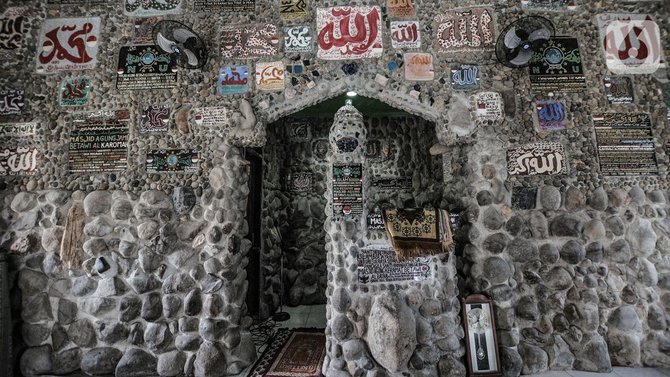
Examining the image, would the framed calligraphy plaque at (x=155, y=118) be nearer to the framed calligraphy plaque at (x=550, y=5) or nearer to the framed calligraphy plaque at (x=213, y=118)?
the framed calligraphy plaque at (x=213, y=118)

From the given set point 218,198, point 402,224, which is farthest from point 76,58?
point 402,224

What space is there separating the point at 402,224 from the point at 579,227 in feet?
6.64

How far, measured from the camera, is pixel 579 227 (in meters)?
3.28

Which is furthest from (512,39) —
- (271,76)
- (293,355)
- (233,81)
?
(293,355)

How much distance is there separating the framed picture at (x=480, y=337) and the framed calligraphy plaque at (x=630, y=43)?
10.6ft

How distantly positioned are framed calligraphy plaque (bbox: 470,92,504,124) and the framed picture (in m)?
2.00

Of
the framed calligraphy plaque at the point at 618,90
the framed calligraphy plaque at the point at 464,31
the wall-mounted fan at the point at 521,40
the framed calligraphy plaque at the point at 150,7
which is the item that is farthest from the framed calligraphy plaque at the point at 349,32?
the framed calligraphy plaque at the point at 618,90

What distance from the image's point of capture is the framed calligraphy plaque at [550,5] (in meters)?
3.63

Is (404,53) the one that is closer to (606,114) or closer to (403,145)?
(403,145)

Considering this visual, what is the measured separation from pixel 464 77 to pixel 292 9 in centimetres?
224

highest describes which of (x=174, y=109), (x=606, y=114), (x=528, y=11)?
(x=528, y=11)

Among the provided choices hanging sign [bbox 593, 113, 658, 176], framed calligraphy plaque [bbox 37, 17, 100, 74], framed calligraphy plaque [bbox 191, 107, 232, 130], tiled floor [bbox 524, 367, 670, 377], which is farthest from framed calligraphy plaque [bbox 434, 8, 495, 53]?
framed calligraphy plaque [bbox 37, 17, 100, 74]

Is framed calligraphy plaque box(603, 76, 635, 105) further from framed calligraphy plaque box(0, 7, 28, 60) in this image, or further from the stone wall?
framed calligraphy plaque box(0, 7, 28, 60)

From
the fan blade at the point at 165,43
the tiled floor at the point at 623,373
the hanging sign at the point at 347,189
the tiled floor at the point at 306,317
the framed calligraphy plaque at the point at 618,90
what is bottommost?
the tiled floor at the point at 623,373
